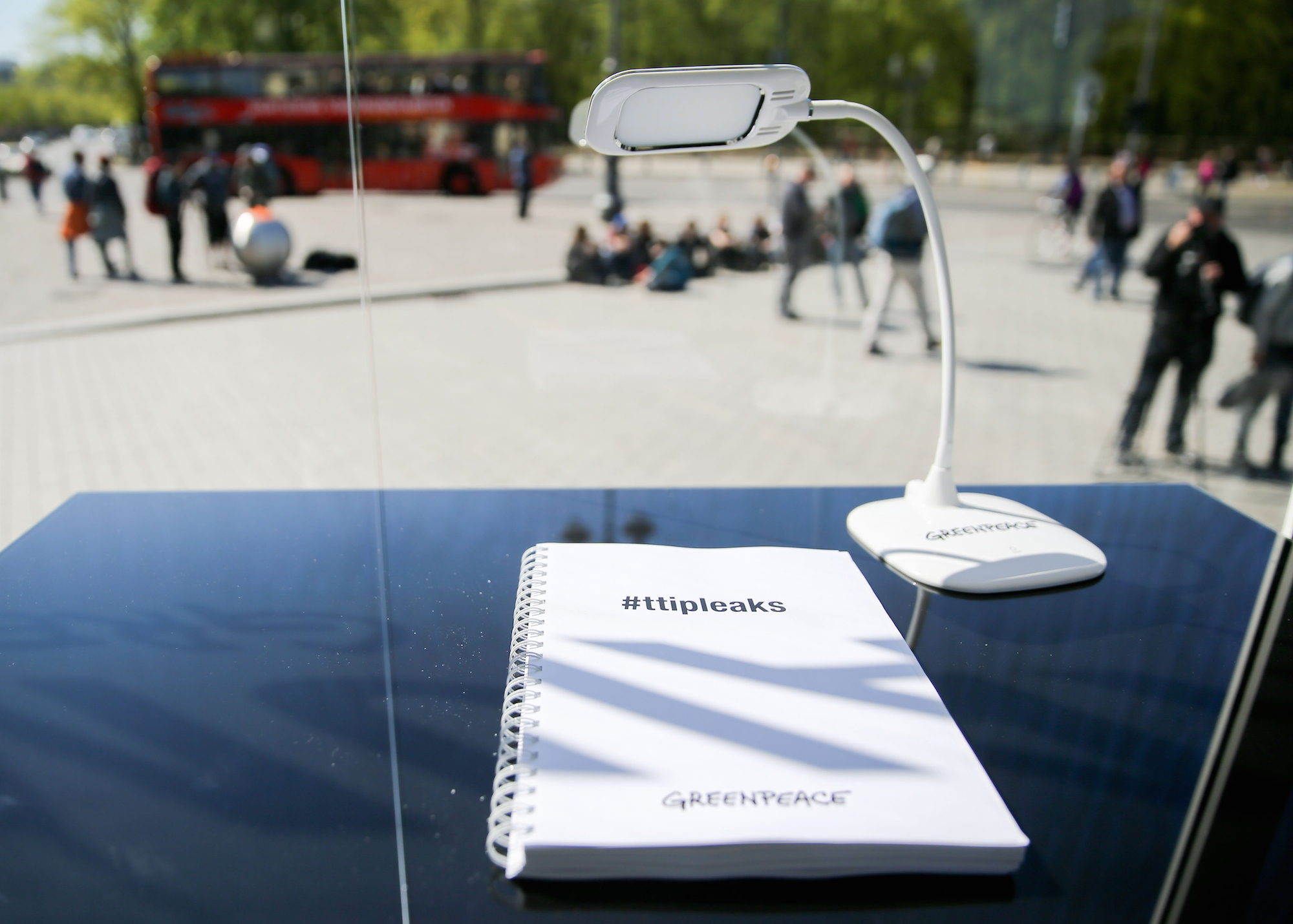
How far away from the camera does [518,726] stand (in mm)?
720

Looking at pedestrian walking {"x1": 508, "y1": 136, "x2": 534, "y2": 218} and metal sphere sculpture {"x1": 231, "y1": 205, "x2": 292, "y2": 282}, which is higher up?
pedestrian walking {"x1": 508, "y1": 136, "x2": 534, "y2": 218}

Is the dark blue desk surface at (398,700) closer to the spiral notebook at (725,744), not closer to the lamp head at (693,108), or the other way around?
the spiral notebook at (725,744)

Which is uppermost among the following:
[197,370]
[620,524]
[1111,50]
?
[1111,50]

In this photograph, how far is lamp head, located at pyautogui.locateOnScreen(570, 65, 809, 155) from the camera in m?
0.88

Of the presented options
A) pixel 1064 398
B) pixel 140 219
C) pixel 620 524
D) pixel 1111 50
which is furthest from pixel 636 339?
pixel 1111 50

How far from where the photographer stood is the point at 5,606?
3.07 feet

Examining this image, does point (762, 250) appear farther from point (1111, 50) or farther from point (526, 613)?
point (1111, 50)

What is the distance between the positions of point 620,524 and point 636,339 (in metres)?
6.89

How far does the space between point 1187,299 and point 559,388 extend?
12.5ft

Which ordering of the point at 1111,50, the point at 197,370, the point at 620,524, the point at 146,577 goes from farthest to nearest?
the point at 1111,50 → the point at 197,370 → the point at 620,524 → the point at 146,577

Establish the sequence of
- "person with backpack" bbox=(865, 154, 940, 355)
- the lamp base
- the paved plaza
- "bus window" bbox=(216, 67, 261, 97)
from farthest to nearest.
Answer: "bus window" bbox=(216, 67, 261, 97), "person with backpack" bbox=(865, 154, 940, 355), the paved plaza, the lamp base

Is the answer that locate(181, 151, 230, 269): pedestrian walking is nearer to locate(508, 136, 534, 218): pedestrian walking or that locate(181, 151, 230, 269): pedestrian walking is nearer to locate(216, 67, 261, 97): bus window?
locate(508, 136, 534, 218): pedestrian walking

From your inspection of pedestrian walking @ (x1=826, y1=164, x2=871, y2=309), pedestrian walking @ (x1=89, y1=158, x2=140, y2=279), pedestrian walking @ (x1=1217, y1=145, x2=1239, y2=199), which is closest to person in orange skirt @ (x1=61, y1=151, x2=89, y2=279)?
pedestrian walking @ (x1=89, y1=158, x2=140, y2=279)

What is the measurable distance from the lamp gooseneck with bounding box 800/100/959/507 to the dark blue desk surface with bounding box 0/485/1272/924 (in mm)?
142
